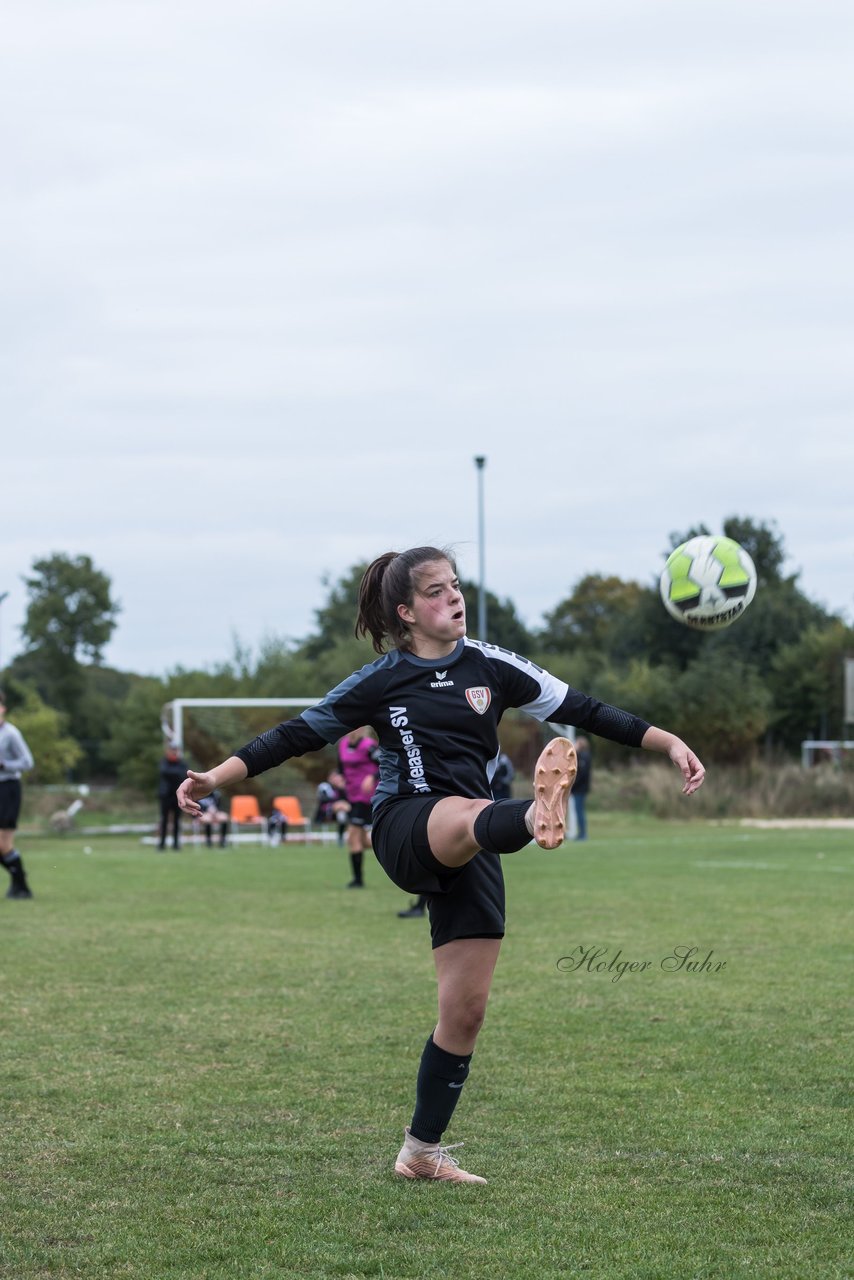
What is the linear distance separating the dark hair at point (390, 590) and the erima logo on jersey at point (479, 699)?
31cm

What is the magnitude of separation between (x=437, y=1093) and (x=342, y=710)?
1.31 metres

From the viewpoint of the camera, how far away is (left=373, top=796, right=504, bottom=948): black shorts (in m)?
4.59

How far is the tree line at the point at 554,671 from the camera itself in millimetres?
43188

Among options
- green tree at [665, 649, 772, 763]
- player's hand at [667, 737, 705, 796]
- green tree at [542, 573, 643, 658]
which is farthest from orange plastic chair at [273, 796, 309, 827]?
green tree at [542, 573, 643, 658]

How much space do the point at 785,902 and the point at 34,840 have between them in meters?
19.7

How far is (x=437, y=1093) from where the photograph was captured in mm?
4832

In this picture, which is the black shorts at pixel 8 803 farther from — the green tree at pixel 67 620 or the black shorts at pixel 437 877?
the green tree at pixel 67 620

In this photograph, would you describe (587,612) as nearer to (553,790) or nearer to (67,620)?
(67,620)

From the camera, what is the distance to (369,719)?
16.1 feet

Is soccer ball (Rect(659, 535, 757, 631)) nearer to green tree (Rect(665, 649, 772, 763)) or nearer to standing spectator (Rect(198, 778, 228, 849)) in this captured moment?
standing spectator (Rect(198, 778, 228, 849))

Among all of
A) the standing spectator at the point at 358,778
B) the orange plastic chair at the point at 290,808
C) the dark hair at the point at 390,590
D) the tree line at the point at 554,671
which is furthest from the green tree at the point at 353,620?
the dark hair at the point at 390,590

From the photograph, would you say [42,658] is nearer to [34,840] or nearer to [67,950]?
[34,840]

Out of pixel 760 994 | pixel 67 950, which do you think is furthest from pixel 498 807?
pixel 67 950

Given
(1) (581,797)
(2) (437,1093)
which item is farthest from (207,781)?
(1) (581,797)
